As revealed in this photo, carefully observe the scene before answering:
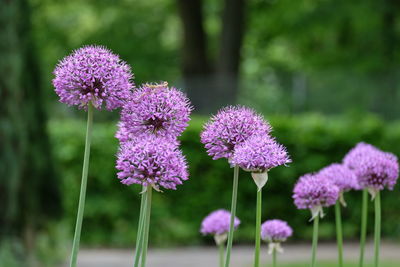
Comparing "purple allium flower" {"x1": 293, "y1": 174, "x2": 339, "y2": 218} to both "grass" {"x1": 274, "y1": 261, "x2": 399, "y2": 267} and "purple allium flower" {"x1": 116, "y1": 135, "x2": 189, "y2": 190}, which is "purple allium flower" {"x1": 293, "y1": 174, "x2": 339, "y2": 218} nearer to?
"purple allium flower" {"x1": 116, "y1": 135, "x2": 189, "y2": 190}

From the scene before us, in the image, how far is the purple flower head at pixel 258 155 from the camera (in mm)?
1925

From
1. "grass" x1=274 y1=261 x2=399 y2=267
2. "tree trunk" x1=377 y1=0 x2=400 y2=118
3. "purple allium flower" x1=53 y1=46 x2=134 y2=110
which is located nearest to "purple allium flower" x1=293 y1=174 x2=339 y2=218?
"purple allium flower" x1=53 y1=46 x2=134 y2=110

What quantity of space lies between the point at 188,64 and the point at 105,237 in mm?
7348

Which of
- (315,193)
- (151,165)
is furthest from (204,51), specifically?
(151,165)

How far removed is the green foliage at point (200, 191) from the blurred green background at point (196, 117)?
0.7 inches

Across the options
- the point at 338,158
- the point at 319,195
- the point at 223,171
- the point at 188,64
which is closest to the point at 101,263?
the point at 223,171

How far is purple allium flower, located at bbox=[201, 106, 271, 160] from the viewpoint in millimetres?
2045

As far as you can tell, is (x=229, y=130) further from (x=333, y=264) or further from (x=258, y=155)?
(x=333, y=264)

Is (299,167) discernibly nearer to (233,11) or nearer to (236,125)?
(233,11)

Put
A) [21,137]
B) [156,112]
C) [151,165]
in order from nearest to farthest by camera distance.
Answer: [151,165] < [156,112] < [21,137]

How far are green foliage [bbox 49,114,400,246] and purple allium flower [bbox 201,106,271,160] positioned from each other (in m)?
7.72

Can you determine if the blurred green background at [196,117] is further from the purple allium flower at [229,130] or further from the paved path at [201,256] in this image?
the purple allium flower at [229,130]

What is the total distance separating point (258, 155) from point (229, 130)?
0.15m

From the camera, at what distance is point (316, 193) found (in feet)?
8.06
